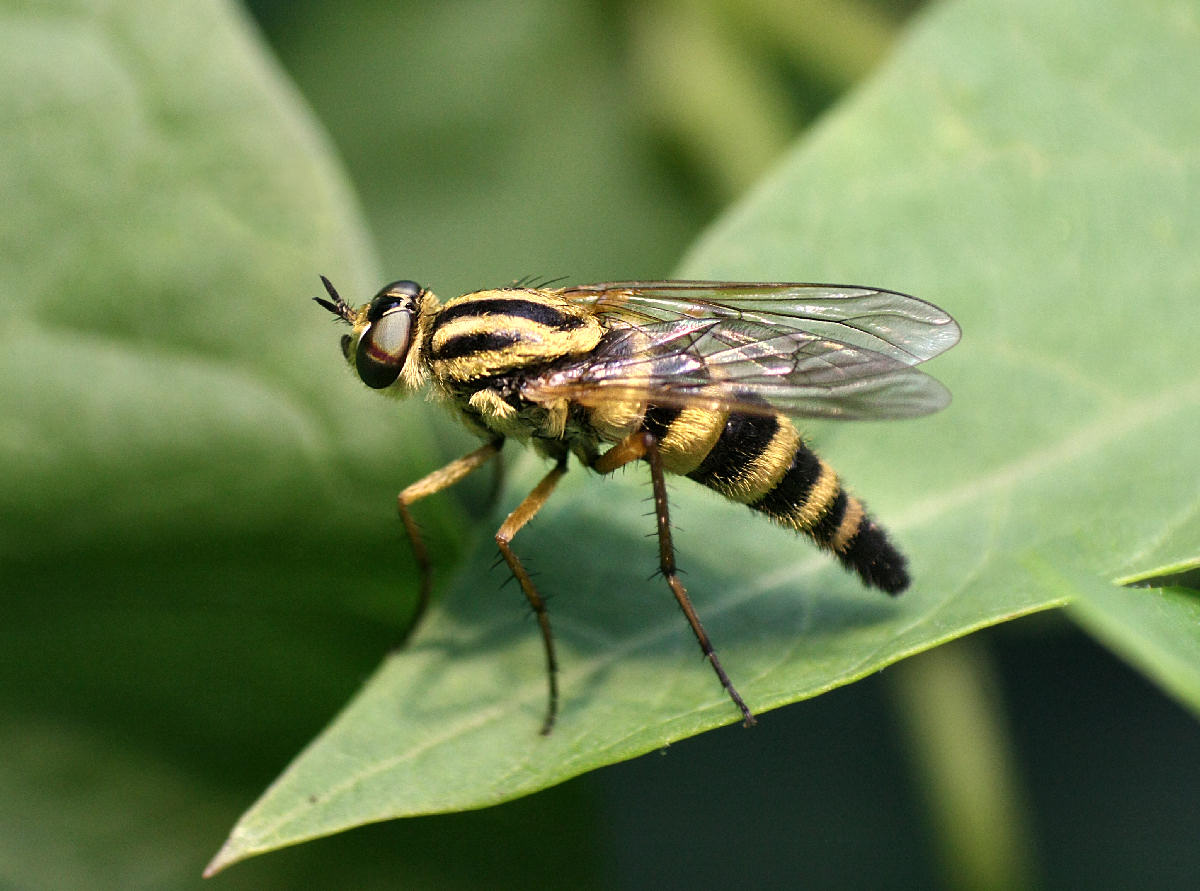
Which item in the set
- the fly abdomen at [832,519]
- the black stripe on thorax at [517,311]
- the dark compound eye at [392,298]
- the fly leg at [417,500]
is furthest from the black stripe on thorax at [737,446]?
the dark compound eye at [392,298]

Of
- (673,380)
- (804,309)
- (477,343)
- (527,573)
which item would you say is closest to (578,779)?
(527,573)

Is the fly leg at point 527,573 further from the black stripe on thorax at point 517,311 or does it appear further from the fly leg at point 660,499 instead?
the black stripe on thorax at point 517,311

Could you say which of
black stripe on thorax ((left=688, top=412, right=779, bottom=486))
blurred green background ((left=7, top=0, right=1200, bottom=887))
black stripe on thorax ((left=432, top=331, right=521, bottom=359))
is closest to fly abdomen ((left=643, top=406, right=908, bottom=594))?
black stripe on thorax ((left=688, top=412, right=779, bottom=486))

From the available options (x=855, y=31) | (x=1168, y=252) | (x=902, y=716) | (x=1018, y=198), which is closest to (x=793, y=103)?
(x=855, y=31)

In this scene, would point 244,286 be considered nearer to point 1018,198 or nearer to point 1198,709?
point 1018,198

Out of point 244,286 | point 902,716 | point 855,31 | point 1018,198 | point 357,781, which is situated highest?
point 855,31

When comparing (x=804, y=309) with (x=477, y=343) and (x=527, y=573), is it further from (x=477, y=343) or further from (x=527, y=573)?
(x=527, y=573)

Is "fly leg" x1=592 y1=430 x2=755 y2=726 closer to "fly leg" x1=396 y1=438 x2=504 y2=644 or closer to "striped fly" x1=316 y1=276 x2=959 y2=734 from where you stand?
"striped fly" x1=316 y1=276 x2=959 y2=734
